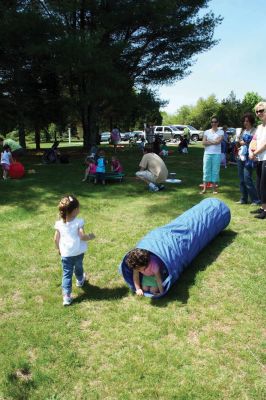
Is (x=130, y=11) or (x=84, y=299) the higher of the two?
(x=130, y=11)

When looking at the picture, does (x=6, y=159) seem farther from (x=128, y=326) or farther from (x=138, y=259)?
(x=128, y=326)

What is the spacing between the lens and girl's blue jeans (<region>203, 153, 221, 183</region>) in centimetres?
927

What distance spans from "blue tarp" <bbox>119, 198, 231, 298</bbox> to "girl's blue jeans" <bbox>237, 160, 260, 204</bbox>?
6.35 ft

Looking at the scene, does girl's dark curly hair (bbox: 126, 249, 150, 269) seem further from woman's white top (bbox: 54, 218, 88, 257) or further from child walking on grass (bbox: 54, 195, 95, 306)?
woman's white top (bbox: 54, 218, 88, 257)

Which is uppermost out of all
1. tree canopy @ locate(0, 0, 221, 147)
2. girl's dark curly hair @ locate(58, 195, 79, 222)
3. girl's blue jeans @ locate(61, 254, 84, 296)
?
tree canopy @ locate(0, 0, 221, 147)

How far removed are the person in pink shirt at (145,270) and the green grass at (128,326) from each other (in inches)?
→ 7.0

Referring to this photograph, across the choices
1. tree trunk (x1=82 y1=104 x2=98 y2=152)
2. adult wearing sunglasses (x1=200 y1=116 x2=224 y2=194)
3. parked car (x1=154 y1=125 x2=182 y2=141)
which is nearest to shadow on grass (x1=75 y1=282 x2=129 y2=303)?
adult wearing sunglasses (x1=200 y1=116 x2=224 y2=194)

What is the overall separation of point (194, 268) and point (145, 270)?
1071 mm

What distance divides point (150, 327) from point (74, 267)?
1.42 meters

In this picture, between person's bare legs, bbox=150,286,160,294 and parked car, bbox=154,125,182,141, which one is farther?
parked car, bbox=154,125,182,141

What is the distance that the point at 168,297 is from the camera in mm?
4590

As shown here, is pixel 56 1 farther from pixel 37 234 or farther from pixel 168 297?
pixel 168 297

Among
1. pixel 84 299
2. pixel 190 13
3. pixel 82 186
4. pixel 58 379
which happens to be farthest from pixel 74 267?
pixel 190 13

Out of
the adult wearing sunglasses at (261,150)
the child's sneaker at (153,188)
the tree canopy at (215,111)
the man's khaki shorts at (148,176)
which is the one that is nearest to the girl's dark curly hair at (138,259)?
the adult wearing sunglasses at (261,150)
